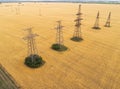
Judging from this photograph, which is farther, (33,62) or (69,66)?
(69,66)

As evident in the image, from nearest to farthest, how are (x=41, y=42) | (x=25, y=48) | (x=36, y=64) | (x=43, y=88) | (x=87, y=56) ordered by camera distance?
1. (x=43, y=88)
2. (x=36, y=64)
3. (x=87, y=56)
4. (x=25, y=48)
5. (x=41, y=42)

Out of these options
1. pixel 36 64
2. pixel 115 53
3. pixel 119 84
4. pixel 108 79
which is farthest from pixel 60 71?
pixel 115 53

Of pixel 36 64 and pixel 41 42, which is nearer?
pixel 36 64

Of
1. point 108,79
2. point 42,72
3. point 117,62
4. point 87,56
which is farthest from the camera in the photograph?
point 87,56

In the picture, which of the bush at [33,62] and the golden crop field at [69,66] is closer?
the golden crop field at [69,66]

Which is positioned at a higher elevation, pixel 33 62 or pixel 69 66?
pixel 33 62

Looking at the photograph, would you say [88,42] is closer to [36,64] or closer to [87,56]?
[87,56]

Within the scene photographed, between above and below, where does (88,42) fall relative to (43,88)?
above

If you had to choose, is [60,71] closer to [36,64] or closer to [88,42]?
[36,64]

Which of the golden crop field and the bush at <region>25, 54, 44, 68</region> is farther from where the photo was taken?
the bush at <region>25, 54, 44, 68</region>

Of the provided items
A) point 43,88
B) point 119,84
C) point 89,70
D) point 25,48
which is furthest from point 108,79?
point 25,48
